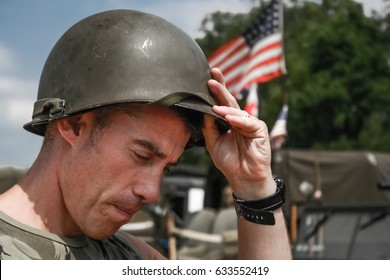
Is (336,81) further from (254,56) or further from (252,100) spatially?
(252,100)

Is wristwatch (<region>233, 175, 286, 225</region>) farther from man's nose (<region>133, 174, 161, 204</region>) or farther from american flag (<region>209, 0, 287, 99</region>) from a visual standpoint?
american flag (<region>209, 0, 287, 99</region>)

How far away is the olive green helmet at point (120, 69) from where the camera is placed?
1.99 metres

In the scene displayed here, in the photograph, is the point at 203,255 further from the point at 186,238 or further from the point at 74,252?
the point at 74,252

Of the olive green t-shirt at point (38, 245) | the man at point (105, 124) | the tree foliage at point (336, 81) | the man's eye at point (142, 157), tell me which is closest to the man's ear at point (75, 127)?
the man at point (105, 124)

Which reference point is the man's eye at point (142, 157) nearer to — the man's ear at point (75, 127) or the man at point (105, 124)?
the man at point (105, 124)

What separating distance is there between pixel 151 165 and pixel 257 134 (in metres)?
0.38

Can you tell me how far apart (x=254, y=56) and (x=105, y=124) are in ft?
25.4

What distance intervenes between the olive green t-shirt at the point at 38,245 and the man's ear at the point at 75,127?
25cm

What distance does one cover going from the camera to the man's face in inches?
78.4

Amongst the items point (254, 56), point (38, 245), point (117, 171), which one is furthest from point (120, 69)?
point (254, 56)

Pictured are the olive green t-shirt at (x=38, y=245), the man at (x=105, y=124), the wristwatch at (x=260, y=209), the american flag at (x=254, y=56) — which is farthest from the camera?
the american flag at (x=254, y=56)

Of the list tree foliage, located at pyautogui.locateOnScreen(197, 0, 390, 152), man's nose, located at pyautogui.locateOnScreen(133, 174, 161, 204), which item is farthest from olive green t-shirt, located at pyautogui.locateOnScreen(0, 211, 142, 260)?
tree foliage, located at pyautogui.locateOnScreen(197, 0, 390, 152)

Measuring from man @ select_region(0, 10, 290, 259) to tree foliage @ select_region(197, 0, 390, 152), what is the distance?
25768mm

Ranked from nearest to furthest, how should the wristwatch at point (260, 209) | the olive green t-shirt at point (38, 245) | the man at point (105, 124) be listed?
the olive green t-shirt at point (38, 245), the man at point (105, 124), the wristwatch at point (260, 209)
